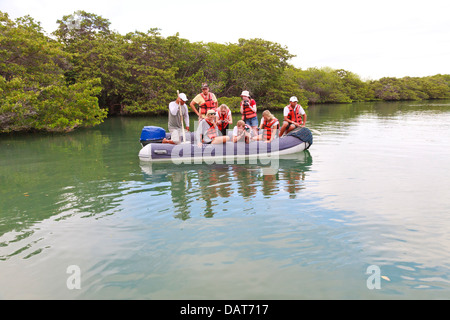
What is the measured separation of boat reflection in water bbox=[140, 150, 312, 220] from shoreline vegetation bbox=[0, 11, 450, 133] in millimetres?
7779

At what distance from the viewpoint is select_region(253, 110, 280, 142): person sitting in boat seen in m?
8.70

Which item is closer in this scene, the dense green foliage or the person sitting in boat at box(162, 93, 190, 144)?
the person sitting in boat at box(162, 93, 190, 144)

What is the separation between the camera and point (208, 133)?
8.46m

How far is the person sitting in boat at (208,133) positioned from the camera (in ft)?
27.1

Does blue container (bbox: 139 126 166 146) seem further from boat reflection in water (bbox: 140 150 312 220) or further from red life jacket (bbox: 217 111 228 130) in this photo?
red life jacket (bbox: 217 111 228 130)

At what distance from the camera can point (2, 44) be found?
43.3 feet

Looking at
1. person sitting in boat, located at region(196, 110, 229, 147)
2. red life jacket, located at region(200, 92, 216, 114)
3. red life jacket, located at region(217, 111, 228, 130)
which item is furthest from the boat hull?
red life jacket, located at region(200, 92, 216, 114)

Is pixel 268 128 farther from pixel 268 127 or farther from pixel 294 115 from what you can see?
pixel 294 115

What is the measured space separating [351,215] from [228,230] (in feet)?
6.34

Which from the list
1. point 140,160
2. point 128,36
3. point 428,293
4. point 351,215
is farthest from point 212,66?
point 428,293

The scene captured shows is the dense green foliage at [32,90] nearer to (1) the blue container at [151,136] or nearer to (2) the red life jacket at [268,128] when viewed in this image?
(1) the blue container at [151,136]

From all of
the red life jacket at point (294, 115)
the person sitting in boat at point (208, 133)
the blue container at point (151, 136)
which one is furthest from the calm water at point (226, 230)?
the red life jacket at point (294, 115)

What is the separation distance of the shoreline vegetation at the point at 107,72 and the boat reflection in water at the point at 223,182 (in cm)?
778
